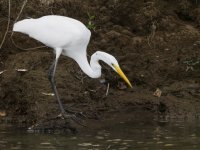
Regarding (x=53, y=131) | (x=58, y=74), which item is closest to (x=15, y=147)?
(x=53, y=131)

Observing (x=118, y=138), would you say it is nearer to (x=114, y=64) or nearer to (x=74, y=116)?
(x=74, y=116)

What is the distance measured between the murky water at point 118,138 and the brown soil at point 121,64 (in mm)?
487

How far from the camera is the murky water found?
357 inches

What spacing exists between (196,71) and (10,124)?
3.48 m

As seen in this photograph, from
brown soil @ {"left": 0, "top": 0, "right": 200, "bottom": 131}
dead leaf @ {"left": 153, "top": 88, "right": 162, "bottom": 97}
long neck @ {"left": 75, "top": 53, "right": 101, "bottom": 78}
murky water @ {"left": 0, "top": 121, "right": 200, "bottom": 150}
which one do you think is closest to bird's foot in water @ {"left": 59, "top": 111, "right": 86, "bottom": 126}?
brown soil @ {"left": 0, "top": 0, "right": 200, "bottom": 131}

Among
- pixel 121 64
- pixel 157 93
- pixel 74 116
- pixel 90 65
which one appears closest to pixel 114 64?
pixel 90 65

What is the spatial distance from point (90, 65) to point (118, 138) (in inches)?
73.1

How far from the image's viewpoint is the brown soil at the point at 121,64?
11016mm

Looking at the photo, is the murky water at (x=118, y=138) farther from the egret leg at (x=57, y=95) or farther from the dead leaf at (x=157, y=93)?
the dead leaf at (x=157, y=93)

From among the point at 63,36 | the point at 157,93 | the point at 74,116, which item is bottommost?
the point at 74,116

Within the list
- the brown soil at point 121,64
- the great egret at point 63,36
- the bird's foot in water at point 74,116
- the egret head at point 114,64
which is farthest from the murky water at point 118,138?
the great egret at point 63,36

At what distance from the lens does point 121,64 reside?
39.7 feet

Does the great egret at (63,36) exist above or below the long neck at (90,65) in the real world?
above

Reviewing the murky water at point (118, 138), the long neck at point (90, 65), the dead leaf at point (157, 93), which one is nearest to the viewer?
the murky water at point (118, 138)
